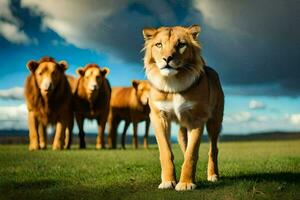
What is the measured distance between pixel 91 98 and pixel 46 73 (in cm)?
287

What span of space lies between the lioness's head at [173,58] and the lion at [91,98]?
33.5 ft

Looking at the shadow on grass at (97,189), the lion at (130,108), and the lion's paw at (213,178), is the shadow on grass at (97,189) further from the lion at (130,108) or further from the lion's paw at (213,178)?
the lion at (130,108)

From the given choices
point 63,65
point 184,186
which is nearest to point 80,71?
point 63,65

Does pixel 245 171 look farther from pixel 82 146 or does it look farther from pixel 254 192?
pixel 82 146

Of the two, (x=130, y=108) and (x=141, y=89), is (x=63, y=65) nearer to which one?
(x=141, y=89)

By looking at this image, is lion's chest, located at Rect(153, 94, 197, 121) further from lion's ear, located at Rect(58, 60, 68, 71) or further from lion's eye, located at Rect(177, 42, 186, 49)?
lion's ear, located at Rect(58, 60, 68, 71)

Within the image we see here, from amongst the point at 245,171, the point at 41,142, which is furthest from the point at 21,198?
the point at 41,142

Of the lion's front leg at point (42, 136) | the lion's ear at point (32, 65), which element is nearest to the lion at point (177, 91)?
the lion's ear at point (32, 65)

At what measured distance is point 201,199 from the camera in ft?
21.0

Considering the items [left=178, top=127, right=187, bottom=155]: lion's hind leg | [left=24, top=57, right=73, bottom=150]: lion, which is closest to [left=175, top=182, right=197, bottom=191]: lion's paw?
[left=178, top=127, right=187, bottom=155]: lion's hind leg

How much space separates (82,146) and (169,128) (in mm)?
10577

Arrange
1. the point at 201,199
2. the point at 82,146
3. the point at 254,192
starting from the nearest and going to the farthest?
the point at 201,199
the point at 254,192
the point at 82,146

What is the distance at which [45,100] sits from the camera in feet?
49.3

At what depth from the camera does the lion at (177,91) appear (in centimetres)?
679
